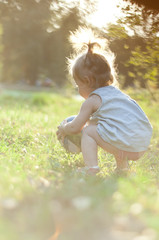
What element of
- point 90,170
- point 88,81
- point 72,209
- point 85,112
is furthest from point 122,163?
point 72,209

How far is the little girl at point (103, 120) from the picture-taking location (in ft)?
8.95

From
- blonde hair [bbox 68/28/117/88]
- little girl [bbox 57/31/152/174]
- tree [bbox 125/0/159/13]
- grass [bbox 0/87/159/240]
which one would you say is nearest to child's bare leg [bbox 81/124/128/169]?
little girl [bbox 57/31/152/174]

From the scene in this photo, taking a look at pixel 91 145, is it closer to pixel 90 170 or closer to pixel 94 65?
pixel 90 170

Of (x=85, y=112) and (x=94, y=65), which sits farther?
(x=94, y=65)

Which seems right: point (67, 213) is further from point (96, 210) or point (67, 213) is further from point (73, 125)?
point (73, 125)

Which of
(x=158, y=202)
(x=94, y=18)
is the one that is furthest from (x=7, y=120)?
(x=158, y=202)

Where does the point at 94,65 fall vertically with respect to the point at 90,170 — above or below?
above

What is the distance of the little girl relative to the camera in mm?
2727

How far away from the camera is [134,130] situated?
2.74 meters

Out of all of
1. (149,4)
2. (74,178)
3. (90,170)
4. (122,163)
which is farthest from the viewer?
(149,4)

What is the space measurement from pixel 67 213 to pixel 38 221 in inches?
5.5

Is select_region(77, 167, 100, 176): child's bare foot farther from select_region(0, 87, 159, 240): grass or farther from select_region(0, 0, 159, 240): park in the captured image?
select_region(0, 87, 159, 240): grass

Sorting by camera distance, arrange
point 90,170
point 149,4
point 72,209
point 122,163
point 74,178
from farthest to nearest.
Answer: point 149,4
point 122,163
point 90,170
point 74,178
point 72,209

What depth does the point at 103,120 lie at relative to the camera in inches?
110
